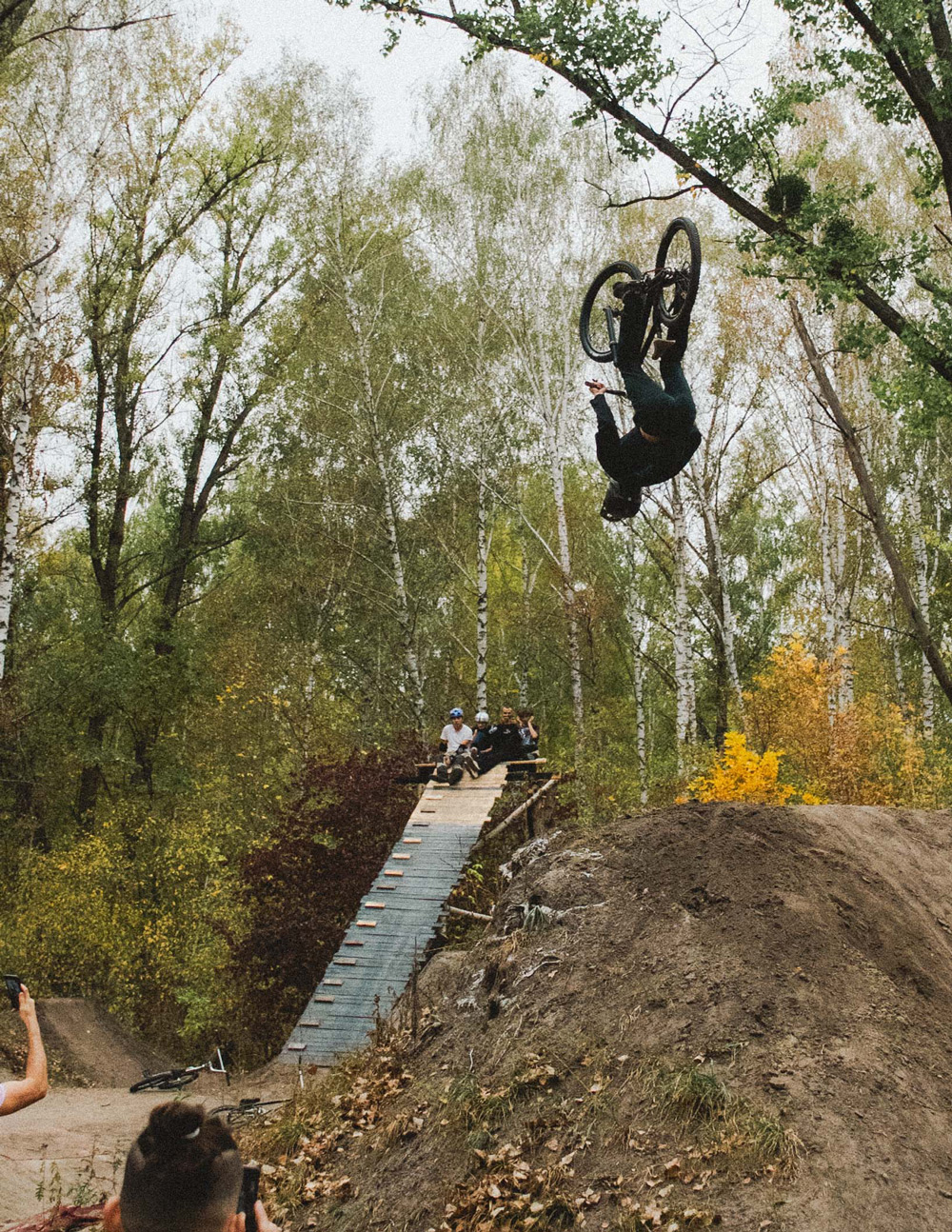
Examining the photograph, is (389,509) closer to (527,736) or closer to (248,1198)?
(527,736)

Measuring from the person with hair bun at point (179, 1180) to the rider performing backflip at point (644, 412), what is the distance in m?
4.73

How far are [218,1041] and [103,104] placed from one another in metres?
14.9

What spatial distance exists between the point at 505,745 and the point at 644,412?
27.9 ft

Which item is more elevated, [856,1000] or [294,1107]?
[856,1000]

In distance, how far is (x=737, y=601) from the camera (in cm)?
3241

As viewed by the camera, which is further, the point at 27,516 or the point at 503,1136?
the point at 27,516

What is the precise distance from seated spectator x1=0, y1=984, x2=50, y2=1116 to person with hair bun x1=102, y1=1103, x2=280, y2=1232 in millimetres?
707

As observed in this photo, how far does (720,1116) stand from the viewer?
5.23 metres

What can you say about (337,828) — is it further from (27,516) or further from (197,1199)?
(197,1199)

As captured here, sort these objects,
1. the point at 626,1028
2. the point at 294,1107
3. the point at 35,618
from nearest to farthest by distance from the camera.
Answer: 1. the point at 626,1028
2. the point at 294,1107
3. the point at 35,618

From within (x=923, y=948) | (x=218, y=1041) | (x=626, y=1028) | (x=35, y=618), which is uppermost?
(x=35, y=618)

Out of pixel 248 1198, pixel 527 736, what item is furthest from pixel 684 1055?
pixel 527 736

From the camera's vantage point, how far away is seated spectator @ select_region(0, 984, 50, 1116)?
326 cm

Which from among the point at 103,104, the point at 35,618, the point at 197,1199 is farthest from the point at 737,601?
the point at 197,1199
